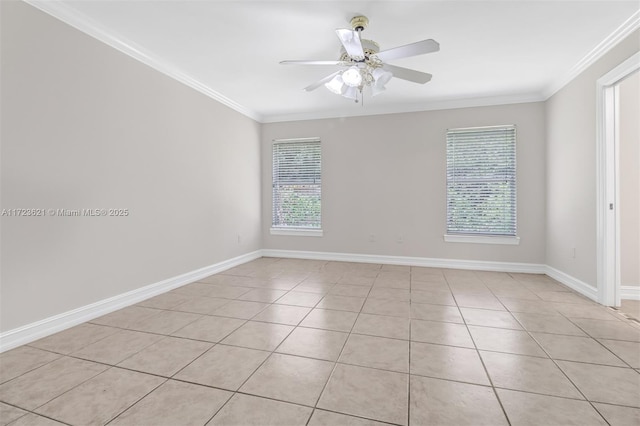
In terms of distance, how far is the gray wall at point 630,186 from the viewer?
3.14 m

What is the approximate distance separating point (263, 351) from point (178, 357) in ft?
1.88

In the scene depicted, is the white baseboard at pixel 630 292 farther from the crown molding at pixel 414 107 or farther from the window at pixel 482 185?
the crown molding at pixel 414 107

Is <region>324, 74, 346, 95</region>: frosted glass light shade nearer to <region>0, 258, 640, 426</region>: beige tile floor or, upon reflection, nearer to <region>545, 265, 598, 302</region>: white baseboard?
<region>0, 258, 640, 426</region>: beige tile floor

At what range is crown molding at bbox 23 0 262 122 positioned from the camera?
2281 mm

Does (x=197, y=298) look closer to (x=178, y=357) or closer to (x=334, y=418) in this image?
(x=178, y=357)

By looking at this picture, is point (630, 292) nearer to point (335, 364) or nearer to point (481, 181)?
point (481, 181)

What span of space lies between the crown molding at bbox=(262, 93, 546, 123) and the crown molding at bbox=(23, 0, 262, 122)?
5.08ft

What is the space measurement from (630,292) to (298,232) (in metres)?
4.40

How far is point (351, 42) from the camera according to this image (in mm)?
2230

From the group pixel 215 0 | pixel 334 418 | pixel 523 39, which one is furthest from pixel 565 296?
pixel 215 0

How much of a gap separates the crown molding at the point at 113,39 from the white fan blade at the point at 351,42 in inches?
86.0

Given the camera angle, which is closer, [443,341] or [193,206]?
[443,341]

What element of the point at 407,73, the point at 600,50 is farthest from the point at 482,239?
the point at 407,73

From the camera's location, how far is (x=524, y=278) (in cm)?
395
